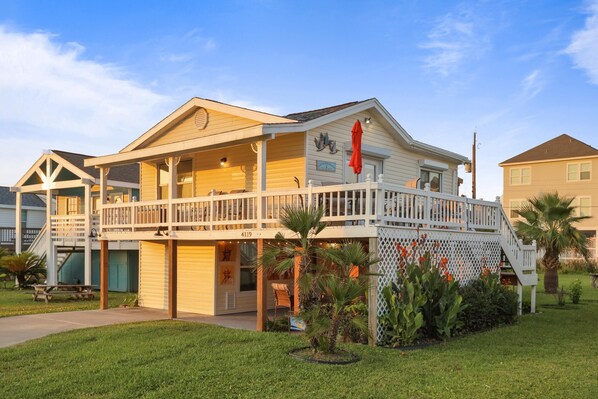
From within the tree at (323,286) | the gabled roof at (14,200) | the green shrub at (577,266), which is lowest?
the green shrub at (577,266)

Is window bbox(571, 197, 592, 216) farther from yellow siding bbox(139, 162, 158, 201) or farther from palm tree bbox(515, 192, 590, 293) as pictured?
yellow siding bbox(139, 162, 158, 201)

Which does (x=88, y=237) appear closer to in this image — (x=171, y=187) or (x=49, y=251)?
(x=49, y=251)

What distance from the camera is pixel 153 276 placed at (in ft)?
56.4

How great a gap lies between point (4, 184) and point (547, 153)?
40.8 metres

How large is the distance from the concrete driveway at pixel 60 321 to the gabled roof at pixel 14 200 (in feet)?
92.5

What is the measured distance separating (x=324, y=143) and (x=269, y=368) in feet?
22.3

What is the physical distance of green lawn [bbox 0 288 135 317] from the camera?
15655 mm

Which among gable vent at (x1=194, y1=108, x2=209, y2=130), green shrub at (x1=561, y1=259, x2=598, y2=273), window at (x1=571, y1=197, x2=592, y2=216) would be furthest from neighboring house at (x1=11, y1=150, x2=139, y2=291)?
window at (x1=571, y1=197, x2=592, y2=216)

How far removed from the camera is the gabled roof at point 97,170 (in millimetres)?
22659

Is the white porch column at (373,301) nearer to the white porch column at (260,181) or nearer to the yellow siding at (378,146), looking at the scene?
the white porch column at (260,181)

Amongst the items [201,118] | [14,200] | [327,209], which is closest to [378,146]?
[201,118]

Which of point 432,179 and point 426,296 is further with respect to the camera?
point 432,179

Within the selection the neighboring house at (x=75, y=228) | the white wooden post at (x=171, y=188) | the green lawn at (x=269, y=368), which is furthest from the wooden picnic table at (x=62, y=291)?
the green lawn at (x=269, y=368)

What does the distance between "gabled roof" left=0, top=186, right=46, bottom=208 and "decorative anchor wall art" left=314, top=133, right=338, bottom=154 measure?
3288 cm
